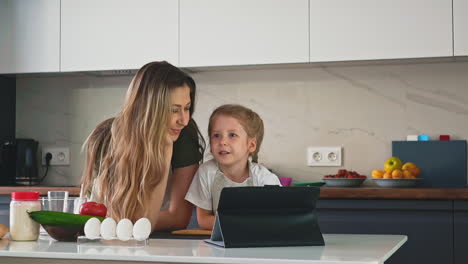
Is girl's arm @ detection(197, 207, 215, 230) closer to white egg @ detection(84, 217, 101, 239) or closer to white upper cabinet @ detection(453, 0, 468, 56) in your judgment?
white egg @ detection(84, 217, 101, 239)

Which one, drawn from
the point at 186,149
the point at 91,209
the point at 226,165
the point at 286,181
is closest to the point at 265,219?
the point at 91,209

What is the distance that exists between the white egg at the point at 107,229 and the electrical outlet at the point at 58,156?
2.59 m

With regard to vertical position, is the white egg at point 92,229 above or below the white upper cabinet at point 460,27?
below

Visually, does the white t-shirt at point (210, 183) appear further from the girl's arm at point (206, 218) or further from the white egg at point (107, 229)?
the white egg at point (107, 229)

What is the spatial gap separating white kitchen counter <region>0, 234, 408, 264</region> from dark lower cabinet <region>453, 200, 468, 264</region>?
4.76 ft

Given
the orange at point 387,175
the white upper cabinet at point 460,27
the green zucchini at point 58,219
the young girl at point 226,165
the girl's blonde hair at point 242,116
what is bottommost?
the green zucchini at point 58,219

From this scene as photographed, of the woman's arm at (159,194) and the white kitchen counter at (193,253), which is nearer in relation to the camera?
the white kitchen counter at (193,253)

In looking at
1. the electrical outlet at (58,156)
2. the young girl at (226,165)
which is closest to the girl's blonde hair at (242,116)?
the young girl at (226,165)

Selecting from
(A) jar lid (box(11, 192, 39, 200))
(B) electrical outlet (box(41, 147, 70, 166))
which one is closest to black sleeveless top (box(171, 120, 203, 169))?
(A) jar lid (box(11, 192, 39, 200))

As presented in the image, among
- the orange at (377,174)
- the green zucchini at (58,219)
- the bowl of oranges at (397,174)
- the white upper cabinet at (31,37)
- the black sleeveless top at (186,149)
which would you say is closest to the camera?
the green zucchini at (58,219)

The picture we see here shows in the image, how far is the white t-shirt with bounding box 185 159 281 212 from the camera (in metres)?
2.42

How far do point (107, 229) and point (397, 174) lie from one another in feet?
6.62

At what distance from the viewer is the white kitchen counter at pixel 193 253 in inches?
57.9

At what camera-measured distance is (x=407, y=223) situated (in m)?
3.22
